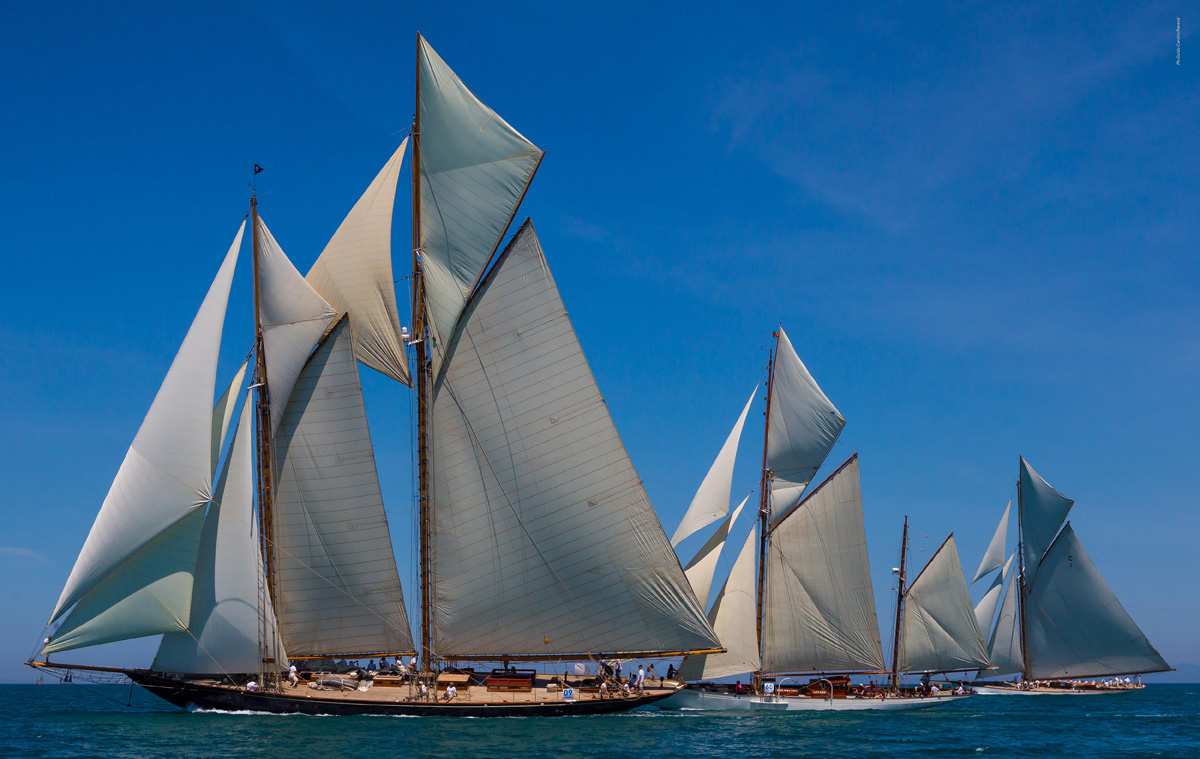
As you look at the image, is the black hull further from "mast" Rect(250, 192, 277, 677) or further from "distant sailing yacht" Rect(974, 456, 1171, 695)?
"distant sailing yacht" Rect(974, 456, 1171, 695)

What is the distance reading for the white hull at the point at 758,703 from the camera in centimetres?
5750

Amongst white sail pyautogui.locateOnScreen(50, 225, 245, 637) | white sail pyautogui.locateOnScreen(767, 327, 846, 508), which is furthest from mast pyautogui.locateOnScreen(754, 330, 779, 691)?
white sail pyautogui.locateOnScreen(50, 225, 245, 637)

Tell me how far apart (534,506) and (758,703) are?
63.4 ft

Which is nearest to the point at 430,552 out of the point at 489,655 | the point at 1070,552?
the point at 489,655

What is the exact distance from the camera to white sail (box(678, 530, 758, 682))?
57994 mm

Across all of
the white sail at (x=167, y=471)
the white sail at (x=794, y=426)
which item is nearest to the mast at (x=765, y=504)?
the white sail at (x=794, y=426)

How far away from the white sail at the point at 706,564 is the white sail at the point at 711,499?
0.47m

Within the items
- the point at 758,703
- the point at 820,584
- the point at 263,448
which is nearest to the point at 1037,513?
the point at 820,584

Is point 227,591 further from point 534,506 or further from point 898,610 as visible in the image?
point 898,610

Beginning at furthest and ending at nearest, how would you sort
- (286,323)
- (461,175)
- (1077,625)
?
(1077,625), (461,175), (286,323)

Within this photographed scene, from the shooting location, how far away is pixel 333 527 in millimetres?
47531

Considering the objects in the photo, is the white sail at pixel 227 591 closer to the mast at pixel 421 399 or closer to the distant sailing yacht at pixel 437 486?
the distant sailing yacht at pixel 437 486

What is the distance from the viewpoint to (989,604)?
336 feet

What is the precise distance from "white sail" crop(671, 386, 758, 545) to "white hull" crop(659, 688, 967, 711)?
202 inches
